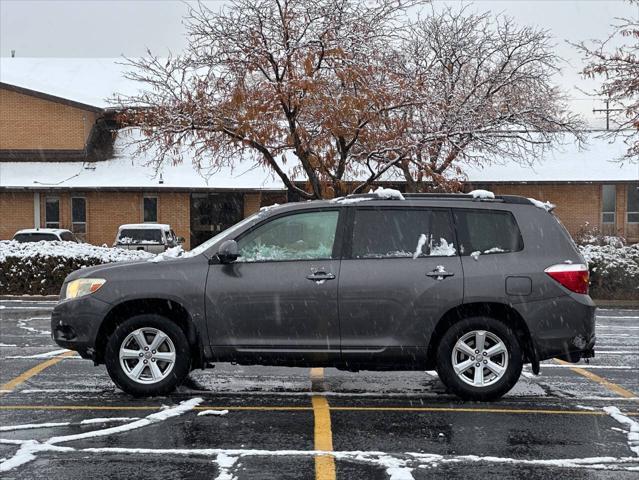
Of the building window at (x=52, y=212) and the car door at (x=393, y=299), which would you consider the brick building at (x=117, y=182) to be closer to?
the building window at (x=52, y=212)

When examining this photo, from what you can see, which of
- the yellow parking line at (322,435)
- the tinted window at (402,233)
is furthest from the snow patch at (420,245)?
the yellow parking line at (322,435)

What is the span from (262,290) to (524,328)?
2.34m

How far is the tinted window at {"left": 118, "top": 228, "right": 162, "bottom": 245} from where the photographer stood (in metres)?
24.7

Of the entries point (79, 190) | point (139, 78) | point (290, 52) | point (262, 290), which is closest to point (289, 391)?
point (262, 290)

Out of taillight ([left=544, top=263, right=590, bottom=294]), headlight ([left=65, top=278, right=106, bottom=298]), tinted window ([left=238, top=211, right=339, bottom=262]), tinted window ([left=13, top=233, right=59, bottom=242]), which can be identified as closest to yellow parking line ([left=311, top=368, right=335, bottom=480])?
tinted window ([left=238, top=211, right=339, bottom=262])

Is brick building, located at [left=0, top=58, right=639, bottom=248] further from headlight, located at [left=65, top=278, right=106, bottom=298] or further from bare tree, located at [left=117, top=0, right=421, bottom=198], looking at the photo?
headlight, located at [left=65, top=278, right=106, bottom=298]

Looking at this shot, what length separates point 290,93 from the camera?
17969 millimetres

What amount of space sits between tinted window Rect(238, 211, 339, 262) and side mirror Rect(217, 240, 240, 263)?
0.57ft

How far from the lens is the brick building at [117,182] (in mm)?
31578

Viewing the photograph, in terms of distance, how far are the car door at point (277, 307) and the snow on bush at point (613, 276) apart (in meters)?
12.9

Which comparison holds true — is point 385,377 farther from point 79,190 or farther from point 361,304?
point 79,190

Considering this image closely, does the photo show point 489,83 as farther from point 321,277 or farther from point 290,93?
point 321,277

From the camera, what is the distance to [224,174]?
3244cm

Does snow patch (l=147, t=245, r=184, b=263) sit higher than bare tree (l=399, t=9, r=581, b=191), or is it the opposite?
bare tree (l=399, t=9, r=581, b=191)
